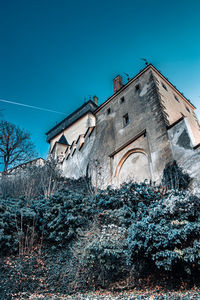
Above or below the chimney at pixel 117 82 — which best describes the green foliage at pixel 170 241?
below

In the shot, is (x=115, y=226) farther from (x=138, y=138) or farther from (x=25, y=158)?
(x=25, y=158)

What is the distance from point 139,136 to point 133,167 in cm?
162

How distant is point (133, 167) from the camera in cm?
1079

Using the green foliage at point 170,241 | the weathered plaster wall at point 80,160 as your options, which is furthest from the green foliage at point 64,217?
the weathered plaster wall at point 80,160

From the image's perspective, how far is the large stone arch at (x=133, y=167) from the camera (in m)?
10.1

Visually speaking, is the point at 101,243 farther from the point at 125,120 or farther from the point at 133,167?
the point at 125,120

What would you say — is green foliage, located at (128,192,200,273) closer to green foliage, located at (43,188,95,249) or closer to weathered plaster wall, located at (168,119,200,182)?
green foliage, located at (43,188,95,249)

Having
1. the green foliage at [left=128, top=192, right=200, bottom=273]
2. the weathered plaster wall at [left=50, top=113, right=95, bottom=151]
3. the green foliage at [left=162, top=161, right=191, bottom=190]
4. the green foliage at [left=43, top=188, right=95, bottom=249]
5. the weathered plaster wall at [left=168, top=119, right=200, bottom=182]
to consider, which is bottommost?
the green foliage at [left=128, top=192, right=200, bottom=273]

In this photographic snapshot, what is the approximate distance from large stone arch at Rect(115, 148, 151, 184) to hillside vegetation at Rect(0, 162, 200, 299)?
224 cm

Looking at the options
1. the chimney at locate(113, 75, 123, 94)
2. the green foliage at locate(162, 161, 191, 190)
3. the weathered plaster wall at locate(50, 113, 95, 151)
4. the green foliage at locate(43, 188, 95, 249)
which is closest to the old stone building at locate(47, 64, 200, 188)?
the chimney at locate(113, 75, 123, 94)

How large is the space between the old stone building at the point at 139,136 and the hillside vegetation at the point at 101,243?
1.82 meters

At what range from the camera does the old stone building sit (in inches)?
352

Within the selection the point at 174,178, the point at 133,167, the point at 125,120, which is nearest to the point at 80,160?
the point at 125,120

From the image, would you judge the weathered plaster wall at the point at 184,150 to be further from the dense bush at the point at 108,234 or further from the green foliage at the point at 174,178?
the dense bush at the point at 108,234
